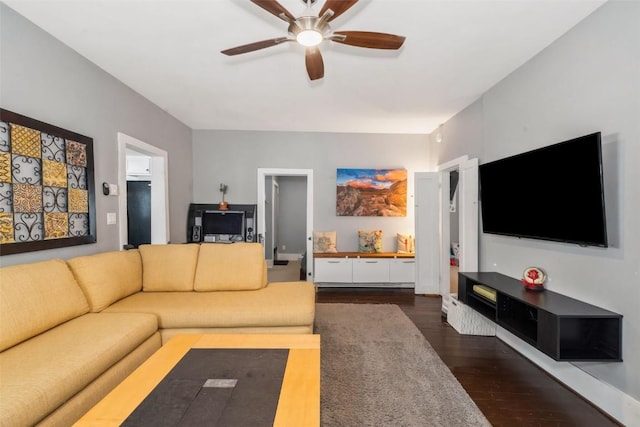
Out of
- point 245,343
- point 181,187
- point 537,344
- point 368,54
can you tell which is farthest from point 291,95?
point 537,344

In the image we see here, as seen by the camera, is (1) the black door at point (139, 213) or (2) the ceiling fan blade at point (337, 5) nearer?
(2) the ceiling fan blade at point (337, 5)

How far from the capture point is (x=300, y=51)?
2.50m

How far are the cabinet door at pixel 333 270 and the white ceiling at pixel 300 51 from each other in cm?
224

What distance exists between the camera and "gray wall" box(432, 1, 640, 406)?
68.8 inches

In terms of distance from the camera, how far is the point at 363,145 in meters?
5.02

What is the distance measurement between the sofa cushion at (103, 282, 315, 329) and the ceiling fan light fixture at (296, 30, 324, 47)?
1972 millimetres

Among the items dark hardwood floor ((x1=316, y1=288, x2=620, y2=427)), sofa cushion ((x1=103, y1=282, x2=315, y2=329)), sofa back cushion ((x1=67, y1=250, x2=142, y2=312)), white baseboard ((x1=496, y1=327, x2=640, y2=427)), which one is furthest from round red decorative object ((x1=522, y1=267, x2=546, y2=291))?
sofa back cushion ((x1=67, y1=250, x2=142, y2=312))

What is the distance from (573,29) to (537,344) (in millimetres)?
2263

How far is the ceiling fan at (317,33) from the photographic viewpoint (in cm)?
156

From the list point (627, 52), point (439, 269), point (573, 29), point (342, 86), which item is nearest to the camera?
point (627, 52)

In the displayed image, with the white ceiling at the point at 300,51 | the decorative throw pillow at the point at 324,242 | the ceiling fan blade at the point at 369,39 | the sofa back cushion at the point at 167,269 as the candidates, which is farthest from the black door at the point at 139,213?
the ceiling fan blade at the point at 369,39

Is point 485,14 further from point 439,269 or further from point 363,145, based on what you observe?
point 439,269

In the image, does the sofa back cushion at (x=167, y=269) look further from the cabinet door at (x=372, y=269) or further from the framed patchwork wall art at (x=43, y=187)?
the cabinet door at (x=372, y=269)

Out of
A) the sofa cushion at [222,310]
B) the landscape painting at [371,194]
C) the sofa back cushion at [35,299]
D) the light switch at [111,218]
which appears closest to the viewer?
the sofa back cushion at [35,299]
